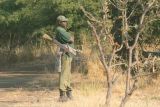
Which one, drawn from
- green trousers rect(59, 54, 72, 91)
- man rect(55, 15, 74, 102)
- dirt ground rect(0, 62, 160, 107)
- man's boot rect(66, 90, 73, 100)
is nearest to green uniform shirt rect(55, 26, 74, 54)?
man rect(55, 15, 74, 102)

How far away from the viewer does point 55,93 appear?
49.0ft

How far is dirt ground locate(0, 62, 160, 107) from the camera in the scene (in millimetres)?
12648

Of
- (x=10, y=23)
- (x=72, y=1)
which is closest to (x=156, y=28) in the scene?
(x=72, y=1)

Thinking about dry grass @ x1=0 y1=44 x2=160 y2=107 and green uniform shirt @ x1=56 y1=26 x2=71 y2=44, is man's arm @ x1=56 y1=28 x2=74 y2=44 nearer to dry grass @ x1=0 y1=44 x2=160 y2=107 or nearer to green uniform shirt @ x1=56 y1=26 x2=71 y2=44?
green uniform shirt @ x1=56 y1=26 x2=71 y2=44

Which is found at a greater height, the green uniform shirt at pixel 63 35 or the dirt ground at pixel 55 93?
the green uniform shirt at pixel 63 35

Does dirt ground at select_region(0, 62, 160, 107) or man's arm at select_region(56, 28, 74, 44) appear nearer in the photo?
dirt ground at select_region(0, 62, 160, 107)

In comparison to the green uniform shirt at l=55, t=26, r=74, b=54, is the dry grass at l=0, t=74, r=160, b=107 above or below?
below

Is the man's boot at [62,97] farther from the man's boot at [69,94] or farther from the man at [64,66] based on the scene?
the man's boot at [69,94]

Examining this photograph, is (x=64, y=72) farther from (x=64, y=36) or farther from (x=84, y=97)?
(x=84, y=97)

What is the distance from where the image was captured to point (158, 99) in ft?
43.4

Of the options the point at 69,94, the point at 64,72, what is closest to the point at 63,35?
the point at 64,72

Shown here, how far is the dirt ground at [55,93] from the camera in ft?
41.5

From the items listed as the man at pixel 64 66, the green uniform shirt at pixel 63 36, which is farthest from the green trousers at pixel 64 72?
the green uniform shirt at pixel 63 36

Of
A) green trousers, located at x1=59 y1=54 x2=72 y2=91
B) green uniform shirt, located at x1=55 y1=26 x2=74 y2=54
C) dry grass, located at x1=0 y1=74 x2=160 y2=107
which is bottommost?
dry grass, located at x1=0 y1=74 x2=160 y2=107
